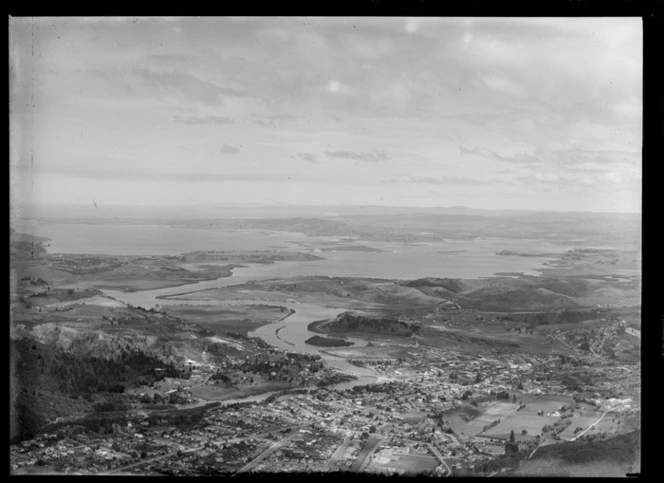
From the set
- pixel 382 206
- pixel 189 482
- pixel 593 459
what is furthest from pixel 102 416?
pixel 593 459

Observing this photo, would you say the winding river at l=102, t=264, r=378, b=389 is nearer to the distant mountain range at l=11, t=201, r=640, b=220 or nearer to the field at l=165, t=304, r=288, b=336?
the field at l=165, t=304, r=288, b=336

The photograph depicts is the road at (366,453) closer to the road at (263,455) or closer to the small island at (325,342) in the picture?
the road at (263,455)

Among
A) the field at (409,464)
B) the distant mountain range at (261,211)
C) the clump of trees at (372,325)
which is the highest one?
the distant mountain range at (261,211)

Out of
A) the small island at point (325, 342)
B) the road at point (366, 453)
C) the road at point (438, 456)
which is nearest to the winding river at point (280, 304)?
the small island at point (325, 342)

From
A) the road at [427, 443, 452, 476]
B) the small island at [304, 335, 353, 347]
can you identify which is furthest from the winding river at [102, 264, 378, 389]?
the road at [427, 443, 452, 476]

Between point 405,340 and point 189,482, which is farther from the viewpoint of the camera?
point 405,340

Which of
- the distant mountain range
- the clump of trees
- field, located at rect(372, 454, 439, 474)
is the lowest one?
field, located at rect(372, 454, 439, 474)

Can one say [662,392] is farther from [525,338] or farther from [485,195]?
[485,195]

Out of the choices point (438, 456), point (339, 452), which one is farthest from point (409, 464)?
point (339, 452)
